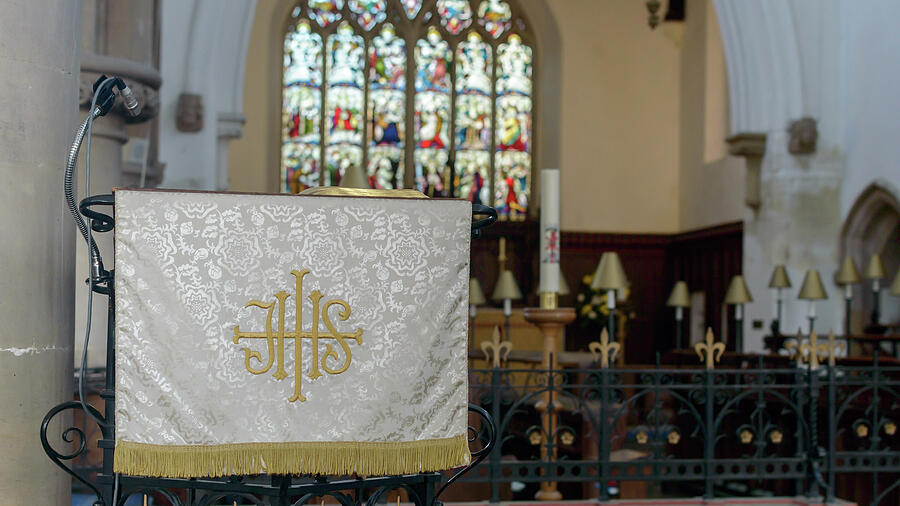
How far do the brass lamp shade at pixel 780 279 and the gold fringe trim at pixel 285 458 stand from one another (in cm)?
791

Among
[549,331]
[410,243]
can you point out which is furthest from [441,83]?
[410,243]

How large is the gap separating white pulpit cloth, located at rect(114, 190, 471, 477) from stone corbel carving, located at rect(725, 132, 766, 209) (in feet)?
27.3

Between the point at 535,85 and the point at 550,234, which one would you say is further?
the point at 535,85

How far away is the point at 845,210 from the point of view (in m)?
10.1

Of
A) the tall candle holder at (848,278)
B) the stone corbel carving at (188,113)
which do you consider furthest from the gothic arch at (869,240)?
the stone corbel carving at (188,113)

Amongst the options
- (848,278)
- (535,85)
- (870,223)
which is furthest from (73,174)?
(535,85)

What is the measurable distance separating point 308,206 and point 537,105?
12150 mm

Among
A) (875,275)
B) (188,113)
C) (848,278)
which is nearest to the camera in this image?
(188,113)

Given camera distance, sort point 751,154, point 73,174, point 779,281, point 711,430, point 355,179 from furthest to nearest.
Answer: point 751,154, point 779,281, point 711,430, point 355,179, point 73,174

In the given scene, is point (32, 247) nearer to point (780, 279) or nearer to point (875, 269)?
point (875, 269)

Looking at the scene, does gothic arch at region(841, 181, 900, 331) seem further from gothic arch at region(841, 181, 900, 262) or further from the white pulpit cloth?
the white pulpit cloth

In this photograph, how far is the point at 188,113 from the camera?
8.67m

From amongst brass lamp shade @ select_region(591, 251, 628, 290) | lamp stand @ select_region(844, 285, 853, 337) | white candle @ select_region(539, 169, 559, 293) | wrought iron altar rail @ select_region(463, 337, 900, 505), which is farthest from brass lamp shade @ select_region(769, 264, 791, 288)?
white candle @ select_region(539, 169, 559, 293)

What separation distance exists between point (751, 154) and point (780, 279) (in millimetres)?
1346
